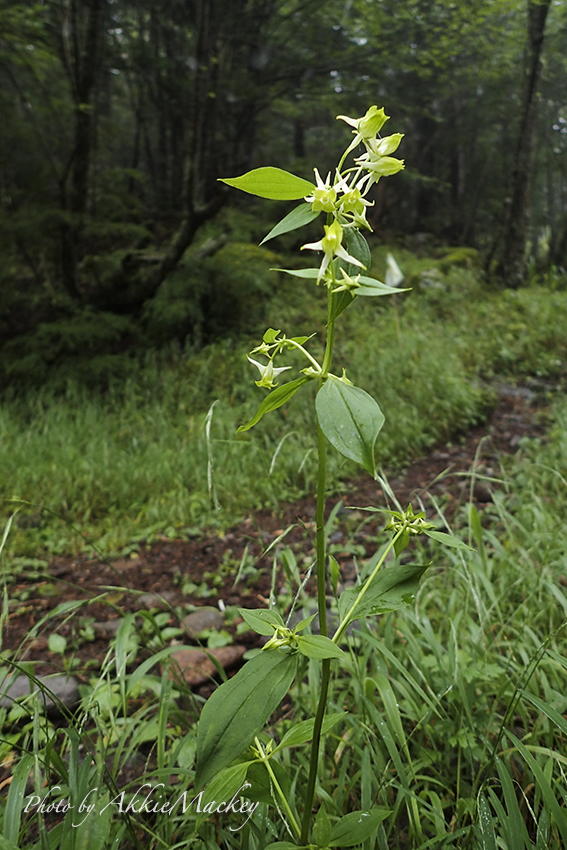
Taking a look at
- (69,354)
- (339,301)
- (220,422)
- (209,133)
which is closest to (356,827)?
(339,301)

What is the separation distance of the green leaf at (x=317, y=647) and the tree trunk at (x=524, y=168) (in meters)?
6.40

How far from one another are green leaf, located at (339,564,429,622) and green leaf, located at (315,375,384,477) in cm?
24

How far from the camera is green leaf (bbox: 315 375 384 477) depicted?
59 centimetres

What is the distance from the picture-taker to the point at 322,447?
75 cm

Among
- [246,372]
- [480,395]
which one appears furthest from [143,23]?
[480,395]

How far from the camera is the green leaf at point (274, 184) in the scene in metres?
0.65

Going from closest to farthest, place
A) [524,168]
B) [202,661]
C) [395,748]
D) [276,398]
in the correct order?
Result: 1. [276,398]
2. [395,748]
3. [202,661]
4. [524,168]

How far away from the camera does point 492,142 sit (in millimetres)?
9234

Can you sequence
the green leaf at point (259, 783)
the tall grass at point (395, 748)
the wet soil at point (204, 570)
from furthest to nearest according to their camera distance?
the wet soil at point (204, 570) < the tall grass at point (395, 748) < the green leaf at point (259, 783)

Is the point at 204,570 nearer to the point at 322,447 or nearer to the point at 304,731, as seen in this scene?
the point at 304,731

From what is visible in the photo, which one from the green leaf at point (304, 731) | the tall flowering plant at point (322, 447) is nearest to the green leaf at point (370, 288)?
the tall flowering plant at point (322, 447)

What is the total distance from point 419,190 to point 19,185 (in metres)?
6.68

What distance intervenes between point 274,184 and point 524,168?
6587mm

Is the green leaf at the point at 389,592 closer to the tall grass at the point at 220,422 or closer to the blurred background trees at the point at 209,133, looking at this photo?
the tall grass at the point at 220,422
